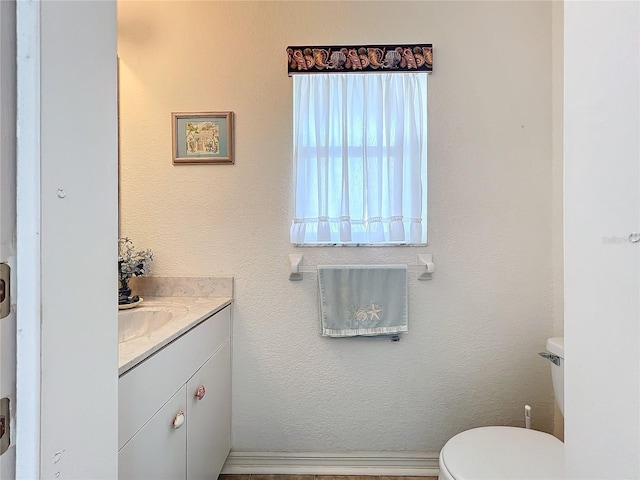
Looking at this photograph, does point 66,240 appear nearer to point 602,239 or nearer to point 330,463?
point 602,239

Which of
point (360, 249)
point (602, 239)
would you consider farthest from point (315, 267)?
point (602, 239)

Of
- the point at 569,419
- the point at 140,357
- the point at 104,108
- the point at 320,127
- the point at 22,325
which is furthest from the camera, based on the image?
the point at 320,127

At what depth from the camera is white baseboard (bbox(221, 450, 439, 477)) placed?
5.21 feet

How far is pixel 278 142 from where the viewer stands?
5.23 feet

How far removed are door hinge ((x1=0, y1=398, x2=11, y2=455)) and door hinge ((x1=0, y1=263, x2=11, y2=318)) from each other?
0.09 meters

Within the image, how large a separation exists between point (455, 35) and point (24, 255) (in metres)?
1.77

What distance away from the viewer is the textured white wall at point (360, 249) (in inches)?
62.1

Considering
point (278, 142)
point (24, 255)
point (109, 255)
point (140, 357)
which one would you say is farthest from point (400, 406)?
point (24, 255)

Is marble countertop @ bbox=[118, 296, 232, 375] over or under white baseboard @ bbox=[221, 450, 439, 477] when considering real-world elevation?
over

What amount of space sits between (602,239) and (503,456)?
89 cm

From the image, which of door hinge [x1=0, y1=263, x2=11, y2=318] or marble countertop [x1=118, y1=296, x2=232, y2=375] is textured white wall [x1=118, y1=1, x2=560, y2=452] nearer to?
marble countertop [x1=118, y1=296, x2=232, y2=375]

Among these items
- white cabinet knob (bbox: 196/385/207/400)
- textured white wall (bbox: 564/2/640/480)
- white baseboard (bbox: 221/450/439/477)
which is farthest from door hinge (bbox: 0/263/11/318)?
white baseboard (bbox: 221/450/439/477)

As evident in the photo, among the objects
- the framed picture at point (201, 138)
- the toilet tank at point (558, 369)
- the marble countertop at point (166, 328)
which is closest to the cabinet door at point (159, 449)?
the marble countertop at point (166, 328)

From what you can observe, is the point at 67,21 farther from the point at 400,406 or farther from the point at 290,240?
the point at 400,406
